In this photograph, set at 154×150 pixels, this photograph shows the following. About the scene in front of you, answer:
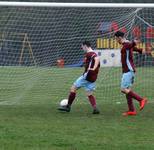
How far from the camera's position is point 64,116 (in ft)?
45.2

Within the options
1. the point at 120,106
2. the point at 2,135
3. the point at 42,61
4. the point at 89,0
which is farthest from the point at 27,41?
the point at 89,0

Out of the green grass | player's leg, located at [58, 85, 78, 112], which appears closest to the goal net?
the green grass

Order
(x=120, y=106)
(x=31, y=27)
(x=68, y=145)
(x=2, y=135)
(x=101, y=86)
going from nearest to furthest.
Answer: (x=68, y=145)
(x=2, y=135)
(x=120, y=106)
(x=31, y=27)
(x=101, y=86)

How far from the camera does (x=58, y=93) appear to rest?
Answer: 18094 mm

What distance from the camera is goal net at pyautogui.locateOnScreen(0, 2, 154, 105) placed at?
1639 cm

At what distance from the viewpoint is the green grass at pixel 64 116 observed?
10281mm

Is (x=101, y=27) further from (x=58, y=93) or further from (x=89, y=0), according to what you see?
(x=89, y=0)

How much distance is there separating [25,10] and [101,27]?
214cm

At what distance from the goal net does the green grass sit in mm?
37

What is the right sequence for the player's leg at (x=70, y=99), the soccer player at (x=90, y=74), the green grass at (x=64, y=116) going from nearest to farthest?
the green grass at (x=64, y=116) < the soccer player at (x=90, y=74) < the player's leg at (x=70, y=99)

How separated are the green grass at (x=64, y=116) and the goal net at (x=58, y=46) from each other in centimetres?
4

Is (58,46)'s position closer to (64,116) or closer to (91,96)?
(91,96)

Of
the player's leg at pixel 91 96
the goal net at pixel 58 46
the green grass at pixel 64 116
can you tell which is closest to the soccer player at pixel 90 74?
the player's leg at pixel 91 96

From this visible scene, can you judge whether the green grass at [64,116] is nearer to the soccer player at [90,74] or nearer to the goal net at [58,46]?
the goal net at [58,46]
